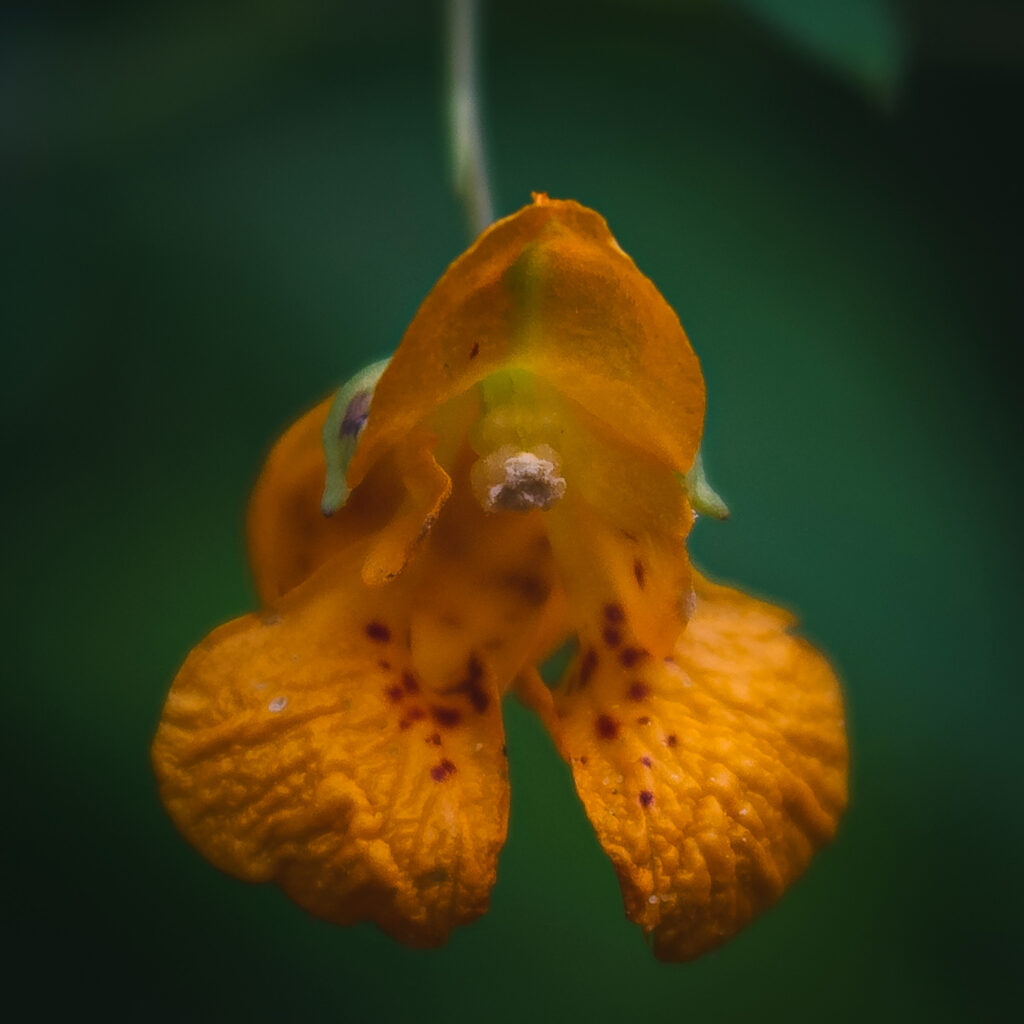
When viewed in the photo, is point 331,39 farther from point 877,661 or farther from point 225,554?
point 877,661

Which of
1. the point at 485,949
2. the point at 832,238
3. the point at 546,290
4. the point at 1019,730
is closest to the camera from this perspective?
the point at 546,290

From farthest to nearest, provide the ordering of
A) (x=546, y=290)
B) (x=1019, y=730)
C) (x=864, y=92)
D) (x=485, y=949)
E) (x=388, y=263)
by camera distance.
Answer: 1. (x=388, y=263)
2. (x=1019, y=730)
3. (x=485, y=949)
4. (x=864, y=92)
5. (x=546, y=290)

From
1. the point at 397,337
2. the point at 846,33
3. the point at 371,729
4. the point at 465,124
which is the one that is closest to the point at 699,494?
the point at 371,729

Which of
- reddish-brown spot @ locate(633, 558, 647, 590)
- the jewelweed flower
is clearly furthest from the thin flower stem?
reddish-brown spot @ locate(633, 558, 647, 590)

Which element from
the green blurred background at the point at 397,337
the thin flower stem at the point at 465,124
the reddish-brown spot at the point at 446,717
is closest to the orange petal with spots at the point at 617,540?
the reddish-brown spot at the point at 446,717

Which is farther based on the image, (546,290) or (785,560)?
(785,560)

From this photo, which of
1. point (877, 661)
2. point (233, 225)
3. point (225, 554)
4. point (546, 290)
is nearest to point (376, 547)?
point (546, 290)

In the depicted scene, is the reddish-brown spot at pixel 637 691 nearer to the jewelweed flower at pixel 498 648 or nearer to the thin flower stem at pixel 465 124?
the jewelweed flower at pixel 498 648
